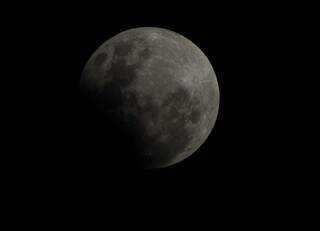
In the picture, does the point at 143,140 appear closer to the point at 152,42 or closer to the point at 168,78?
the point at 168,78

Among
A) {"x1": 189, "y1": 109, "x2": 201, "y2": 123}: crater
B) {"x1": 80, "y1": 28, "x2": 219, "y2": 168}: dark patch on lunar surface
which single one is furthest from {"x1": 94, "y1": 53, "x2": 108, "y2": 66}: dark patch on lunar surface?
{"x1": 189, "y1": 109, "x2": 201, "y2": 123}: crater

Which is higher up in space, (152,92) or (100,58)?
(100,58)

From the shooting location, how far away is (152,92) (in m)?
5.07

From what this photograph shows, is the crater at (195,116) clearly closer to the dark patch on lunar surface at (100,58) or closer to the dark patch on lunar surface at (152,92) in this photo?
the dark patch on lunar surface at (152,92)

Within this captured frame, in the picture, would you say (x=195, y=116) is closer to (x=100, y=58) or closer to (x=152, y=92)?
(x=152, y=92)

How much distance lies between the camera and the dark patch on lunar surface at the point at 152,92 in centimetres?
509

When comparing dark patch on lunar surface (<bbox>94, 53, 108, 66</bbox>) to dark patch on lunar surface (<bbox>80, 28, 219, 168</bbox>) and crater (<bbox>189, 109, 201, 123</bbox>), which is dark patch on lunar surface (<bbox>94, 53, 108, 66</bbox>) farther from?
crater (<bbox>189, 109, 201, 123</bbox>)

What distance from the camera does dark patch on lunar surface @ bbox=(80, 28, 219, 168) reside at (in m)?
5.09

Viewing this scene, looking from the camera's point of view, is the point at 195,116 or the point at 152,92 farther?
the point at 195,116

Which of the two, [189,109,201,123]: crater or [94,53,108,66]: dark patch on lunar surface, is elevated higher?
[94,53,108,66]: dark patch on lunar surface

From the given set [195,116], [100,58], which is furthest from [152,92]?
[100,58]

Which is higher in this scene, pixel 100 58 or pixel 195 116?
pixel 100 58

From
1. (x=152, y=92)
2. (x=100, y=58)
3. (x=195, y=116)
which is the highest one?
(x=100, y=58)

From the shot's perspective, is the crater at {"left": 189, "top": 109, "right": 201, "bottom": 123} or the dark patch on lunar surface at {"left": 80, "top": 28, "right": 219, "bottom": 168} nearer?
the dark patch on lunar surface at {"left": 80, "top": 28, "right": 219, "bottom": 168}
